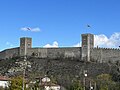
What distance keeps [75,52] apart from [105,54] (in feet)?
26.6

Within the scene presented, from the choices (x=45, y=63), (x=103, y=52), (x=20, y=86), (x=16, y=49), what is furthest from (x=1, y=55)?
(x=20, y=86)

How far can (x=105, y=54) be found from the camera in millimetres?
133375

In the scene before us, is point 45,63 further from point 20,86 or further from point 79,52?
point 20,86

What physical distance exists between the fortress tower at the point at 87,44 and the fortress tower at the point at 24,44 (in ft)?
53.5

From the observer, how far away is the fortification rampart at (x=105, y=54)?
13193 centimetres

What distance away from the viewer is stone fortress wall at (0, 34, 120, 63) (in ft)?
436

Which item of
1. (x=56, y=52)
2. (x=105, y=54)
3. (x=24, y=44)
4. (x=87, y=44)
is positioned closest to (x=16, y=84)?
(x=105, y=54)

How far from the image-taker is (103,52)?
438ft

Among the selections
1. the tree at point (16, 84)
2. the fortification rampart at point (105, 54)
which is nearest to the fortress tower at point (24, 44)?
the fortification rampart at point (105, 54)

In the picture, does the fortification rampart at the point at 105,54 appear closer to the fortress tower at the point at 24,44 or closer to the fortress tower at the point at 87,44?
the fortress tower at the point at 87,44

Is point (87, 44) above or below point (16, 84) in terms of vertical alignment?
above

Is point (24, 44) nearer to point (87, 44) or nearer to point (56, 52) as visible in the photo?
point (56, 52)

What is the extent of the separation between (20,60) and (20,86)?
6538 centimetres

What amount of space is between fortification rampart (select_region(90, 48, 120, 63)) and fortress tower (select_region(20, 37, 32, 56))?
19.9 metres
